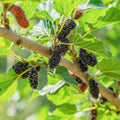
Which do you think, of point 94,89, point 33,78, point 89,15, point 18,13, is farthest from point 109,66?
point 18,13

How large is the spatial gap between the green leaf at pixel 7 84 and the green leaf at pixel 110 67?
1.18 feet

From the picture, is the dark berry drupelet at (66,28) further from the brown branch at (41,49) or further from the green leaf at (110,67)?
the green leaf at (110,67)

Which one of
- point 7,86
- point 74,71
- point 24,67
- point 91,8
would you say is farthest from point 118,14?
point 7,86

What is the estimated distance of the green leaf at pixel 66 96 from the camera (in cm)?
129

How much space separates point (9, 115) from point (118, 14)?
2.56 meters

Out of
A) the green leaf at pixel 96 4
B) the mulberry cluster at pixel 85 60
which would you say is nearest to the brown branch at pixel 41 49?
the mulberry cluster at pixel 85 60

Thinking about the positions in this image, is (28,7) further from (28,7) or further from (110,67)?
(110,67)

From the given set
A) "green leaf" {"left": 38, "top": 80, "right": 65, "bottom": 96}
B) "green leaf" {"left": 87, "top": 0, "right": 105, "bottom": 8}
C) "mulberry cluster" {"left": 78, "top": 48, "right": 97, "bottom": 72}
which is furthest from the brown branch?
"green leaf" {"left": 87, "top": 0, "right": 105, "bottom": 8}

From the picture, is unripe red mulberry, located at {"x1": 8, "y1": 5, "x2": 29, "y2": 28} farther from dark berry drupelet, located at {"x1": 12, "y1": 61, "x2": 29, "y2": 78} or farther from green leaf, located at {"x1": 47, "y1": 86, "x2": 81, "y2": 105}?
green leaf, located at {"x1": 47, "y1": 86, "x2": 81, "y2": 105}

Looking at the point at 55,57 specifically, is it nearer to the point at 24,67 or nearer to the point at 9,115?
the point at 24,67

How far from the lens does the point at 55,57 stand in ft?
2.87

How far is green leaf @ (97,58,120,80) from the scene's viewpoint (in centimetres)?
102

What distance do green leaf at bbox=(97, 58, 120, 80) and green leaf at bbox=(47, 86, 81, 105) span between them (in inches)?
10.2

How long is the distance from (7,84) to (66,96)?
416mm
